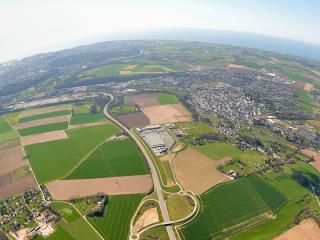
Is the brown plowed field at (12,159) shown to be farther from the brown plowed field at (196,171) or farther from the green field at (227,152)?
the green field at (227,152)

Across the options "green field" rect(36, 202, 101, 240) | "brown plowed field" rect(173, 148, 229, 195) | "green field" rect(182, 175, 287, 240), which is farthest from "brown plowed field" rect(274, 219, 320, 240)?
"green field" rect(36, 202, 101, 240)

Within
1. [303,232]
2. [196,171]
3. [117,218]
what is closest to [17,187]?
[117,218]

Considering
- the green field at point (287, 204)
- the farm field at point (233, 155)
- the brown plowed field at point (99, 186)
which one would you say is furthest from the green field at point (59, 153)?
the green field at point (287, 204)

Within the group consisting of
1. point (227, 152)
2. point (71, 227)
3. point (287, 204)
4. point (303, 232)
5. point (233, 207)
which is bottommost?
point (71, 227)

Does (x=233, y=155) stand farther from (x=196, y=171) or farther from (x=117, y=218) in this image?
(x=117, y=218)

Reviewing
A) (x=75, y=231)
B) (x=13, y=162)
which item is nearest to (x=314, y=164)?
(x=75, y=231)

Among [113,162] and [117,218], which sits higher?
[117,218]

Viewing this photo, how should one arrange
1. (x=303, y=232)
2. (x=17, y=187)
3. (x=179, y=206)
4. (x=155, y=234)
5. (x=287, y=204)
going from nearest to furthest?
(x=155, y=234) → (x=303, y=232) → (x=179, y=206) → (x=287, y=204) → (x=17, y=187)

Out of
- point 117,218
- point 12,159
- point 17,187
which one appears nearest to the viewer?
point 117,218
